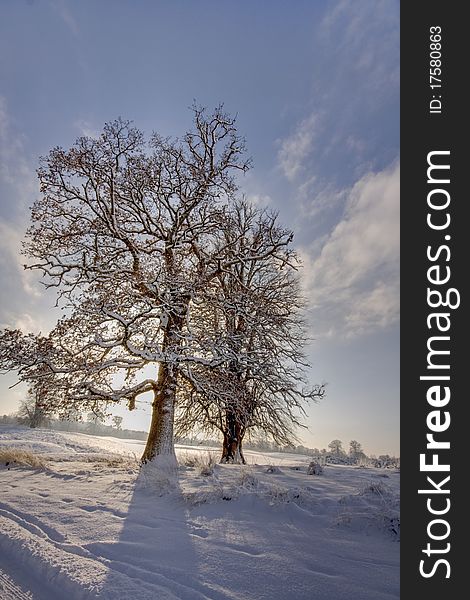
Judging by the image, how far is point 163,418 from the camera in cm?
923

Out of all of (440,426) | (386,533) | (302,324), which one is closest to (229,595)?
(386,533)

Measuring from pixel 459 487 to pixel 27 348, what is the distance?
8617 millimetres

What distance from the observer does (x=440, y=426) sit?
3270 millimetres

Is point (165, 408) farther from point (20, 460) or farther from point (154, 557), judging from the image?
point (154, 557)

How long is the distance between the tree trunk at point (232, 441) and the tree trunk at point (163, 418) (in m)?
3.28

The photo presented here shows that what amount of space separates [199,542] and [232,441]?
9.29 m

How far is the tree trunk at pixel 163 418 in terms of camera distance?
892 centimetres

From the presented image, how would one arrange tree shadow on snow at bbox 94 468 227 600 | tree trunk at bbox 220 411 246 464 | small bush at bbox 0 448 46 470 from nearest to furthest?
tree shadow on snow at bbox 94 468 227 600, small bush at bbox 0 448 46 470, tree trunk at bbox 220 411 246 464

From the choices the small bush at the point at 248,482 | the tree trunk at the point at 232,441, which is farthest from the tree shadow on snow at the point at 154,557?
the tree trunk at the point at 232,441

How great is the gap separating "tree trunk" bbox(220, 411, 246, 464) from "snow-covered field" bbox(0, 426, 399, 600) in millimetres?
6689

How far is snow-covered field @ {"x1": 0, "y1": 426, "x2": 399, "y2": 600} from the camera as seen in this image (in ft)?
8.04

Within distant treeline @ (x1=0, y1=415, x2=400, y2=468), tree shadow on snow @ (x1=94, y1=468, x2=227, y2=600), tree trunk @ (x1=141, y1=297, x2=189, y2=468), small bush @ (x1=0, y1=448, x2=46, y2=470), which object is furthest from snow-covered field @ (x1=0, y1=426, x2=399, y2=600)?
distant treeline @ (x1=0, y1=415, x2=400, y2=468)

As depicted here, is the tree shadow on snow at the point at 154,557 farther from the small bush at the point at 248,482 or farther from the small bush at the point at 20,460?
the small bush at the point at 20,460

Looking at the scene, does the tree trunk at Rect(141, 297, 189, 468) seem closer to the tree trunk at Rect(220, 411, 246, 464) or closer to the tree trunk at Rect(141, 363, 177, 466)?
the tree trunk at Rect(141, 363, 177, 466)
